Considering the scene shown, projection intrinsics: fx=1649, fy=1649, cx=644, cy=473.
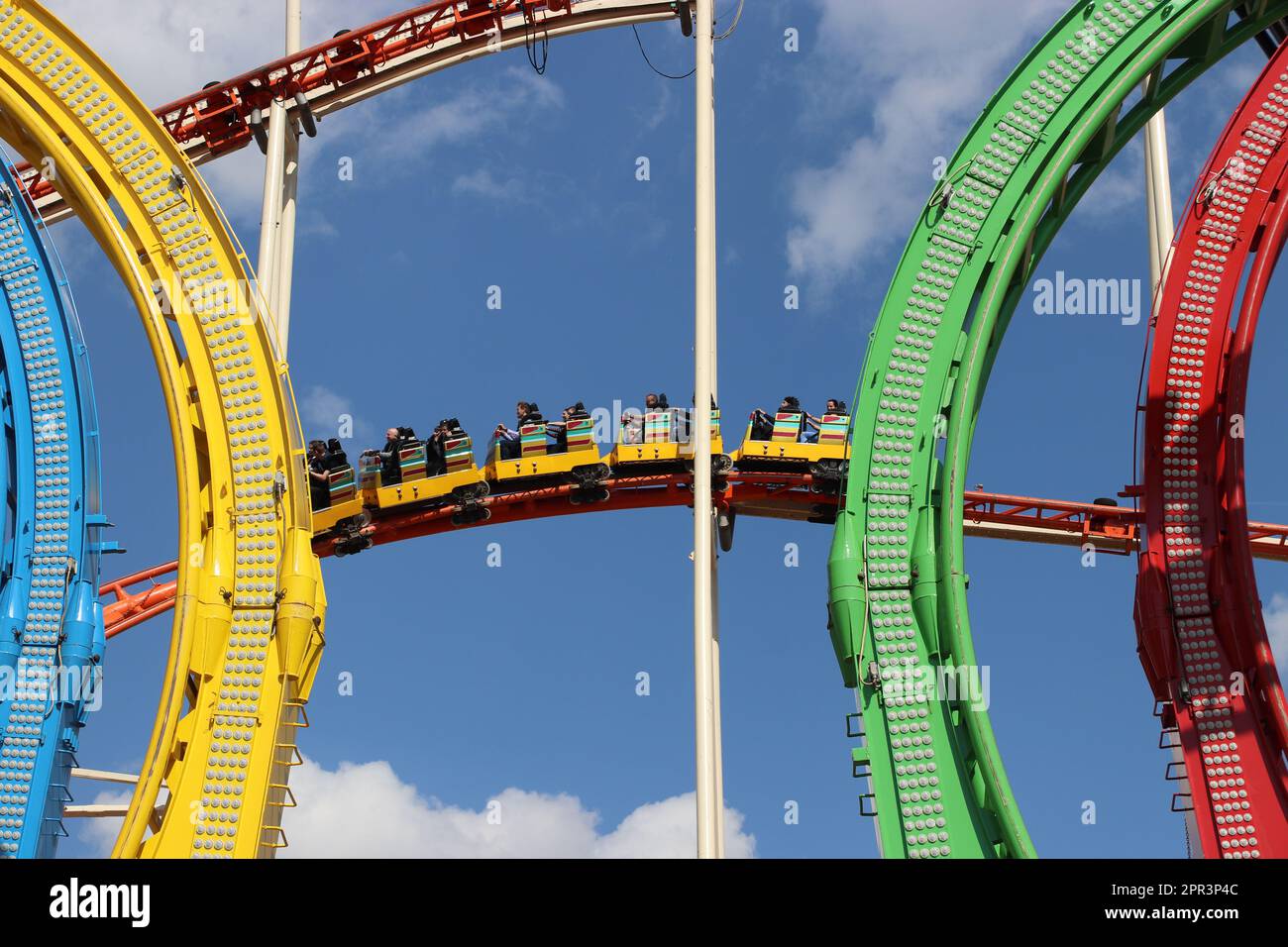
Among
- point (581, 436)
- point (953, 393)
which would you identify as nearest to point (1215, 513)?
point (953, 393)

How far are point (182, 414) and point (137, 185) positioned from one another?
188 centimetres

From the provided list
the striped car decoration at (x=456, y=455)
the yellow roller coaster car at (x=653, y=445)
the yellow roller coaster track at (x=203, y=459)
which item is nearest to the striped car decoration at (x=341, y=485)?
the striped car decoration at (x=456, y=455)

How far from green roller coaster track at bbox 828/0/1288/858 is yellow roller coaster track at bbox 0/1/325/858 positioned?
12.1 feet

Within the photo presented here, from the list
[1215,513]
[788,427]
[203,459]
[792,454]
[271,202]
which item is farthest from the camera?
[788,427]

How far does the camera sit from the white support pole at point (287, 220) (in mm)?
13406

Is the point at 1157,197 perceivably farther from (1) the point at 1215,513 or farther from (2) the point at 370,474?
(2) the point at 370,474

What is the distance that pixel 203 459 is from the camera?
11516 millimetres

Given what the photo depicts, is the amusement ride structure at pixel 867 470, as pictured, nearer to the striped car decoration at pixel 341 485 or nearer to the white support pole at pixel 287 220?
the white support pole at pixel 287 220

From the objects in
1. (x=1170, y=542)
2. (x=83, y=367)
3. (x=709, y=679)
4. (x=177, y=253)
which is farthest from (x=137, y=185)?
(x=1170, y=542)

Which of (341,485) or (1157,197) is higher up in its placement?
(1157,197)

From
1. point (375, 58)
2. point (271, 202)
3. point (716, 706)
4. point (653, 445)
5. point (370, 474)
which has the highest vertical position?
point (375, 58)

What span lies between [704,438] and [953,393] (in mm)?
1898

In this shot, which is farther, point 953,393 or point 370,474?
point 370,474
